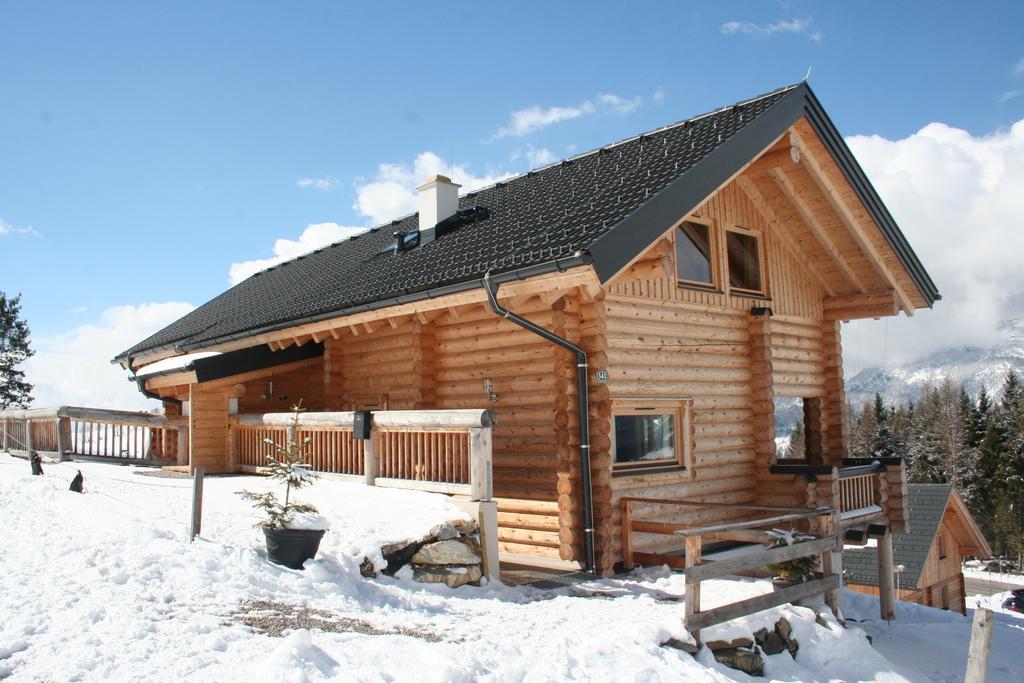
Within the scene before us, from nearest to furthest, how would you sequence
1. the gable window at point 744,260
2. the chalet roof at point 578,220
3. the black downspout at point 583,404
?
1. the chalet roof at point 578,220
2. the black downspout at point 583,404
3. the gable window at point 744,260

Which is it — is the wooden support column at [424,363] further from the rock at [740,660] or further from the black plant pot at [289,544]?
the rock at [740,660]

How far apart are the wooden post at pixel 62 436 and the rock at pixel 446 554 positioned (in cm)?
1039

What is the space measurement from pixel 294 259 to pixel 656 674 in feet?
57.4

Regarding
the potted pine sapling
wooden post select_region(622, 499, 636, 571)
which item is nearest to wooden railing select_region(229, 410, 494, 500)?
the potted pine sapling

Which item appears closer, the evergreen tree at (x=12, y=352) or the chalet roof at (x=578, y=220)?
the chalet roof at (x=578, y=220)

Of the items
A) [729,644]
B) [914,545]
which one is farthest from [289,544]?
[914,545]

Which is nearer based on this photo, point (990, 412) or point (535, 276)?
point (535, 276)

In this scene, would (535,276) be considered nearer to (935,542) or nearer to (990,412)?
(935,542)

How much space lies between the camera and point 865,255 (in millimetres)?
14297

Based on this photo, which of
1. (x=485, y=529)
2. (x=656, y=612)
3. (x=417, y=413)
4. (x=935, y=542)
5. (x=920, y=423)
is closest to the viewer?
(x=656, y=612)

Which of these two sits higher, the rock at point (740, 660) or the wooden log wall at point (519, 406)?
the wooden log wall at point (519, 406)

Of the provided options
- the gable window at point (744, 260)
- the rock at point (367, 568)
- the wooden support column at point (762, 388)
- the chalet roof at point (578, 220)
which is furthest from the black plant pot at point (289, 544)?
the gable window at point (744, 260)

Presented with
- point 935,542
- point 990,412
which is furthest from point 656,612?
point 990,412

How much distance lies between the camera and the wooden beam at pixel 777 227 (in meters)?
13.8
